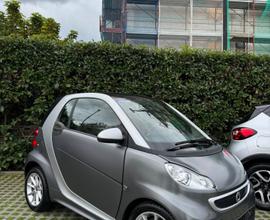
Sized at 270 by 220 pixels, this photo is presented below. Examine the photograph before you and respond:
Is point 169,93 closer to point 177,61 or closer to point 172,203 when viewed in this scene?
point 177,61

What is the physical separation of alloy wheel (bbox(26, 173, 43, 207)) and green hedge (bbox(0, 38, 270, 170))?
2165mm

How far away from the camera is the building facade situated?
25.6 m

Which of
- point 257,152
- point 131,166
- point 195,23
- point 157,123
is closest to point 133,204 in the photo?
point 131,166

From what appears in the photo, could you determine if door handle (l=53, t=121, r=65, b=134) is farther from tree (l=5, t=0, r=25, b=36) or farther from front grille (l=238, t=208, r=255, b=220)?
tree (l=5, t=0, r=25, b=36)

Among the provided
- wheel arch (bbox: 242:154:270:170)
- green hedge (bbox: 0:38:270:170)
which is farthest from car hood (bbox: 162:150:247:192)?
green hedge (bbox: 0:38:270:170)

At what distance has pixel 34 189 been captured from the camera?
4516 mm

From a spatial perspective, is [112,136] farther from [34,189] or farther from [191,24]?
[191,24]

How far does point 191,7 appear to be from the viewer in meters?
25.4

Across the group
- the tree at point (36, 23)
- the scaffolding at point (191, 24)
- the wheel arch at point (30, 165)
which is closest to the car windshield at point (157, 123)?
the wheel arch at point (30, 165)

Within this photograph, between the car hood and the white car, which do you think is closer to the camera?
the car hood

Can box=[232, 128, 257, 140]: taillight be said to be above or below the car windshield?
below

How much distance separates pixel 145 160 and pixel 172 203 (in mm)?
477

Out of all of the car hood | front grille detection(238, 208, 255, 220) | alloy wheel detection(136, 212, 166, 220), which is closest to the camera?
alloy wheel detection(136, 212, 166, 220)

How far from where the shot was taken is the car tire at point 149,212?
9.73ft
